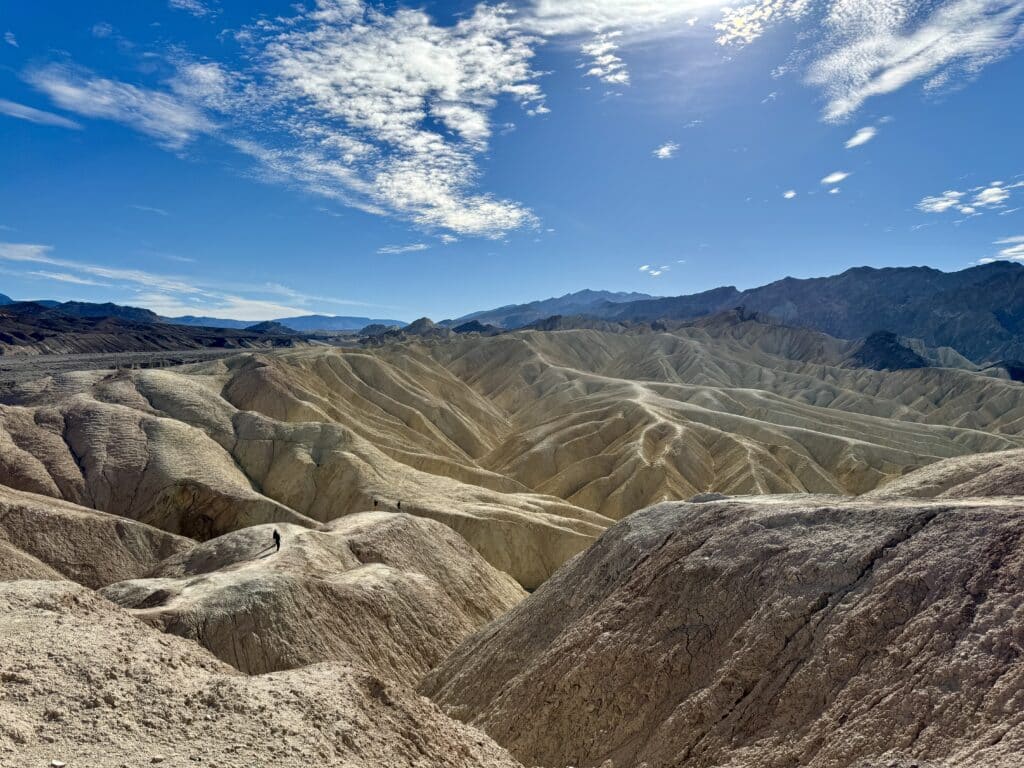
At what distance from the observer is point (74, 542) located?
30062 millimetres

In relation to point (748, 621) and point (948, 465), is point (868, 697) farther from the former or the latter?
point (948, 465)

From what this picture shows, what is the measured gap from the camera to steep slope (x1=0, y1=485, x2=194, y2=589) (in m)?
28.4

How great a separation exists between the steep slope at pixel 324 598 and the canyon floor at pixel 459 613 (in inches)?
4.1

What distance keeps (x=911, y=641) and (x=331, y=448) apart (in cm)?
4480

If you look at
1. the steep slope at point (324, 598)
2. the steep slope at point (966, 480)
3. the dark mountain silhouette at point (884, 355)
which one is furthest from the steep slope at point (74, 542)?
the dark mountain silhouette at point (884, 355)

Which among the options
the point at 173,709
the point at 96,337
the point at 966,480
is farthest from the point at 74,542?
the point at 96,337

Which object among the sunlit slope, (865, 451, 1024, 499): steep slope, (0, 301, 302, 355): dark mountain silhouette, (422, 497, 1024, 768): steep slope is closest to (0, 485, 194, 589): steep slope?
the sunlit slope

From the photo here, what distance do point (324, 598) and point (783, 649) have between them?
16048 millimetres

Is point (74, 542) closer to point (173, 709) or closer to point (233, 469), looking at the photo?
point (233, 469)

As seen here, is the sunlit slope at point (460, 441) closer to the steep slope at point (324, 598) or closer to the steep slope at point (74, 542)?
the steep slope at point (74, 542)

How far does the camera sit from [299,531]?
2953cm

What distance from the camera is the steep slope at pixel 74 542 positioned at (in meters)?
28.4

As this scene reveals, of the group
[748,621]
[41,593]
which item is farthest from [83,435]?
[748,621]

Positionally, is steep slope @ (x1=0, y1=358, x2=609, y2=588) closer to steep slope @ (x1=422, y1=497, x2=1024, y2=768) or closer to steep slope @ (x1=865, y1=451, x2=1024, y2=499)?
steep slope @ (x1=422, y1=497, x2=1024, y2=768)
